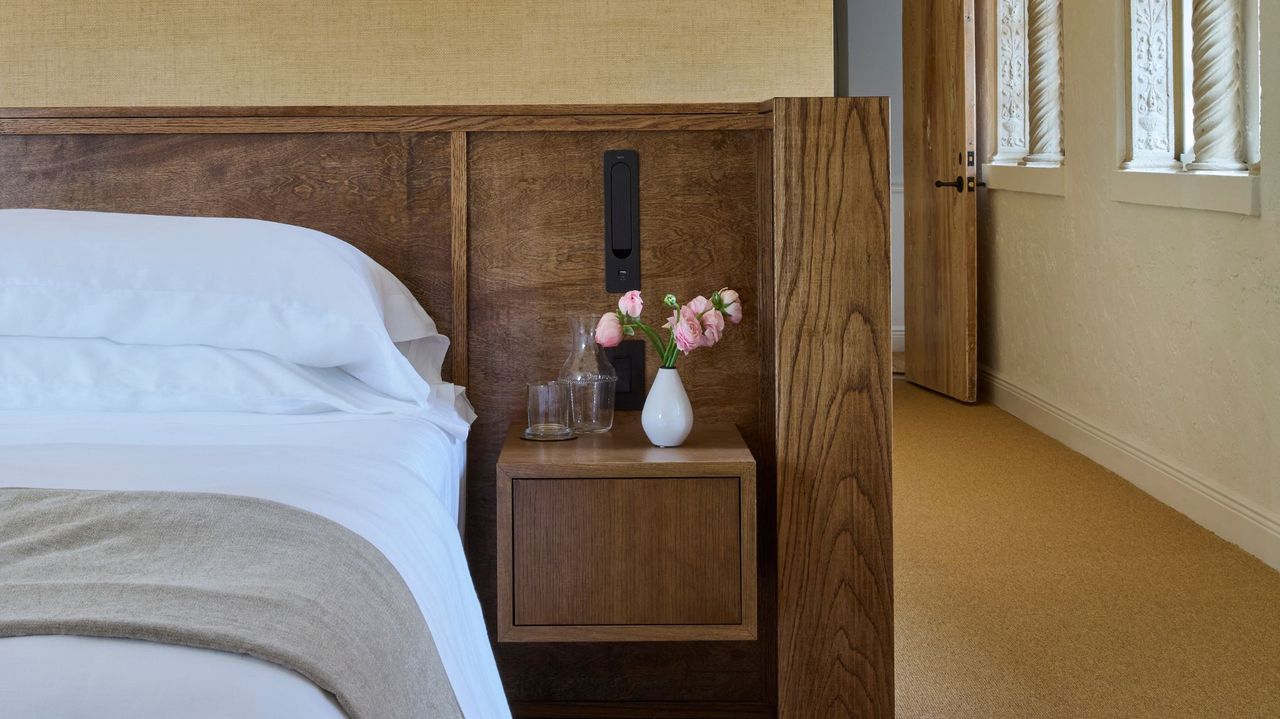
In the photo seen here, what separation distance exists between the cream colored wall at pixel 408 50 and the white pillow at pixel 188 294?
0.79 metres

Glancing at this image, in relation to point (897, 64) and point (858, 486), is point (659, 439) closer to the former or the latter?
point (858, 486)

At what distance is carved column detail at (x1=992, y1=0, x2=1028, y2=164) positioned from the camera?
202 inches

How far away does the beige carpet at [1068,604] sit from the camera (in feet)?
7.15

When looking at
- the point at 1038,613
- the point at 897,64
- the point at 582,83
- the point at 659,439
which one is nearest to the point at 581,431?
the point at 659,439

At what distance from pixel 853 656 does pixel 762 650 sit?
28 centimetres

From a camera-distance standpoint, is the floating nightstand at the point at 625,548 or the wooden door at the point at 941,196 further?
the wooden door at the point at 941,196

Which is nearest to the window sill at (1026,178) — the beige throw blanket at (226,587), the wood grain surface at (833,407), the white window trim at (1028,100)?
the white window trim at (1028,100)

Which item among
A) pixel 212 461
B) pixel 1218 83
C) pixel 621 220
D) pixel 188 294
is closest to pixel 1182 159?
pixel 1218 83

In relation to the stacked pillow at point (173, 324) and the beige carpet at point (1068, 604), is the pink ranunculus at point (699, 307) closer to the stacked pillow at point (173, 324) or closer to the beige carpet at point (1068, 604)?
the stacked pillow at point (173, 324)

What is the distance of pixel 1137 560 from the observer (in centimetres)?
301

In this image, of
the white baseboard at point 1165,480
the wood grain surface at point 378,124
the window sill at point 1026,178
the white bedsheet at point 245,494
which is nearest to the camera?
the white bedsheet at point 245,494

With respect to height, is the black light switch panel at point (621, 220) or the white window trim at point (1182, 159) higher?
the white window trim at point (1182, 159)

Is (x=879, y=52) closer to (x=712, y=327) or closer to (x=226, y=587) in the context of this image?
(x=712, y=327)

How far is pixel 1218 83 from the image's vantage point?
3.28 meters
